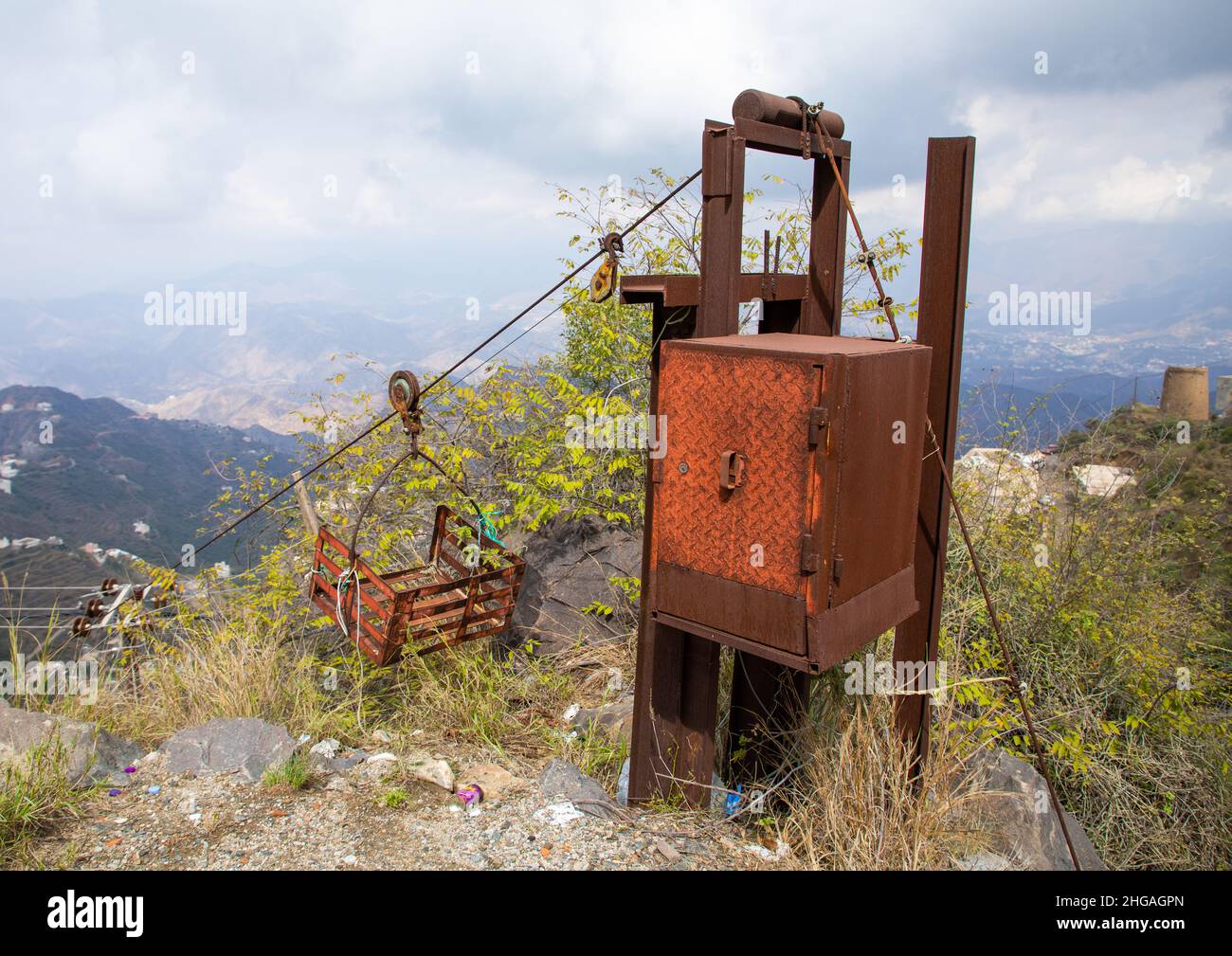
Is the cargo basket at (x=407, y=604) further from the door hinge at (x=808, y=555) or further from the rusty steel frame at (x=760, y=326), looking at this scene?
the door hinge at (x=808, y=555)

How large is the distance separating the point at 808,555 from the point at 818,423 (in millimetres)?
360

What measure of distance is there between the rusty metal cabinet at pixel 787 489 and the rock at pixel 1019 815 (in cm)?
114

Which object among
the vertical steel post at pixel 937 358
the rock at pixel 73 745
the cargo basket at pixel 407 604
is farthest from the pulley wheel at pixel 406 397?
the vertical steel post at pixel 937 358

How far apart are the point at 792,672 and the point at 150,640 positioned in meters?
3.80

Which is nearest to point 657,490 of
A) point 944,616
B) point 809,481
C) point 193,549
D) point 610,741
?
point 809,481

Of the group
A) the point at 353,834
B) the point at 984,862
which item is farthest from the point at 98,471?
the point at 984,862

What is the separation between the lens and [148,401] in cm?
11819

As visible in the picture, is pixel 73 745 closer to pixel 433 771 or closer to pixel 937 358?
pixel 433 771

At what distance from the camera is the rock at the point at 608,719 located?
411 cm

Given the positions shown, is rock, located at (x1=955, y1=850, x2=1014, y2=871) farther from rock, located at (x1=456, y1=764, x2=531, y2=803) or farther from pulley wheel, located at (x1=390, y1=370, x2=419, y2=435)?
pulley wheel, located at (x1=390, y1=370, x2=419, y2=435)

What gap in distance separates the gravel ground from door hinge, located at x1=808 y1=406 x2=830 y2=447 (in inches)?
63.6

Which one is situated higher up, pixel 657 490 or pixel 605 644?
pixel 657 490

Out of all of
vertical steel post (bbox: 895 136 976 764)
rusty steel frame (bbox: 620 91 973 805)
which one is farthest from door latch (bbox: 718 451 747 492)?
vertical steel post (bbox: 895 136 976 764)
